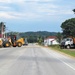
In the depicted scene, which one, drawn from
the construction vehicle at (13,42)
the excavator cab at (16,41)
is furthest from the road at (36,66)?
the excavator cab at (16,41)

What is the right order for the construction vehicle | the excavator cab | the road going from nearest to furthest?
the road
the construction vehicle
the excavator cab

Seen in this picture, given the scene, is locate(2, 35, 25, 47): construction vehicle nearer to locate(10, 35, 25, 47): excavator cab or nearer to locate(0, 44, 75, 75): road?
locate(10, 35, 25, 47): excavator cab

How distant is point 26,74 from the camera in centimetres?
1659

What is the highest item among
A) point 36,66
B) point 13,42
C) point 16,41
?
point 16,41

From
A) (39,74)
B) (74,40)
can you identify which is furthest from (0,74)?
(74,40)

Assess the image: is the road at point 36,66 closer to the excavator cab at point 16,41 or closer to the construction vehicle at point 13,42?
the construction vehicle at point 13,42

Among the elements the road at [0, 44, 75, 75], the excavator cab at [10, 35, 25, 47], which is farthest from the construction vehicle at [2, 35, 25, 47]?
the road at [0, 44, 75, 75]

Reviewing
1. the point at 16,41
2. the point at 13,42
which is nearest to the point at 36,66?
the point at 16,41

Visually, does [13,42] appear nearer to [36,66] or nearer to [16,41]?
[16,41]

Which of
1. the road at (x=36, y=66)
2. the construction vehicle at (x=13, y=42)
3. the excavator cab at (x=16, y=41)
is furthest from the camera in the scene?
the excavator cab at (x=16, y=41)

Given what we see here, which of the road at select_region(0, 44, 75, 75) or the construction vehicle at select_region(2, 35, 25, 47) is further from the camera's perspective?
the construction vehicle at select_region(2, 35, 25, 47)

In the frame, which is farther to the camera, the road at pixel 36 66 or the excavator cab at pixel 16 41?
the excavator cab at pixel 16 41

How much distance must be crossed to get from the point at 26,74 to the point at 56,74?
4.93 feet

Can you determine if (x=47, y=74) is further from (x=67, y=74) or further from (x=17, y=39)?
(x=17, y=39)
